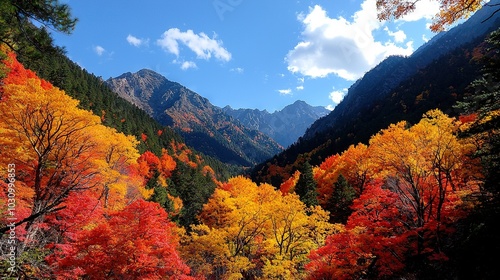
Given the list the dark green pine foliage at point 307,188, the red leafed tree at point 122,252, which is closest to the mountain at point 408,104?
the dark green pine foliage at point 307,188

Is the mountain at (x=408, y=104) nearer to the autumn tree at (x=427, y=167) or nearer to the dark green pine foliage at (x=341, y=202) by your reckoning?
Answer: the dark green pine foliage at (x=341, y=202)

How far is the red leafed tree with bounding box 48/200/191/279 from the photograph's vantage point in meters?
16.1

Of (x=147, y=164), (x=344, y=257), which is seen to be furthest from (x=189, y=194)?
(x=344, y=257)

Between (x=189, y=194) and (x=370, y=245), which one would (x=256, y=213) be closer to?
(x=370, y=245)

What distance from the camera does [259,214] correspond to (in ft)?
98.6

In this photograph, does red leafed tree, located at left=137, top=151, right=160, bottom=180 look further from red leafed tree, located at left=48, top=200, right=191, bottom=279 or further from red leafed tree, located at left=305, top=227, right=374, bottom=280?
red leafed tree, located at left=305, top=227, right=374, bottom=280

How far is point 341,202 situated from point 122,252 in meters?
32.2

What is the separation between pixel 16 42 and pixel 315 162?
118 meters

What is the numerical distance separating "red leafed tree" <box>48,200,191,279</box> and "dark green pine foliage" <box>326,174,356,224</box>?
94.1ft

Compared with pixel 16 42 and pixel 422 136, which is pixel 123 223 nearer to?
pixel 16 42

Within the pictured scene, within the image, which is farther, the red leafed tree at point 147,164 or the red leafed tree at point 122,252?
the red leafed tree at point 147,164

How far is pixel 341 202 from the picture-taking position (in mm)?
40938

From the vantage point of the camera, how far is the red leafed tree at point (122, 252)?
16062 millimetres

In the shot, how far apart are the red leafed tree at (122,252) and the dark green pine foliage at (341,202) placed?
2868 cm
